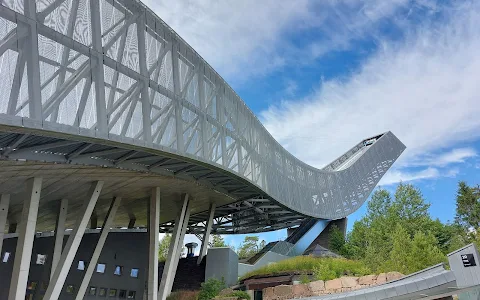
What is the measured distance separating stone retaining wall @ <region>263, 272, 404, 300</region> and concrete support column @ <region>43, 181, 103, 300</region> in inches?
546

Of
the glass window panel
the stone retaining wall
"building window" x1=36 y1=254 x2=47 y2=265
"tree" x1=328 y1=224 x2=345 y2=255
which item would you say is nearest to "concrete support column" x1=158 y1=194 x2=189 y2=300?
the glass window panel

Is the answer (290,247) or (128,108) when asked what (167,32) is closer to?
(128,108)

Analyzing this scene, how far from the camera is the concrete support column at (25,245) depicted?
19.9 m

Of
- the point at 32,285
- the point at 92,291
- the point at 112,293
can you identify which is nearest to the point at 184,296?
the point at 112,293

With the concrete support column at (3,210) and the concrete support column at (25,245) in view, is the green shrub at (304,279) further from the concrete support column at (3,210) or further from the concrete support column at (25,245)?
the concrete support column at (3,210)

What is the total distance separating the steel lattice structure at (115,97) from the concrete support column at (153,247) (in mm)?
3301

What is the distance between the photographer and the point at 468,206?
5181cm

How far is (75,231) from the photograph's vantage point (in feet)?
79.2

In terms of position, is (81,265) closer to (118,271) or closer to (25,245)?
(118,271)

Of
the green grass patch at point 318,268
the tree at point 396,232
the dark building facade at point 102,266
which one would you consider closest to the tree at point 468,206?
the tree at point 396,232

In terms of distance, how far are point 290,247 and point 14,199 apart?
3338cm

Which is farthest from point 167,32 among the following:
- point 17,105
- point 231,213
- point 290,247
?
point 290,247

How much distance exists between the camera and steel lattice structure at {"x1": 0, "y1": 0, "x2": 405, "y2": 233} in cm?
1495

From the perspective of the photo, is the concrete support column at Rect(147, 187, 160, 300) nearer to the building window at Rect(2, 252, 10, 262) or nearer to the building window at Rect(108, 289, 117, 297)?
the building window at Rect(108, 289, 117, 297)
